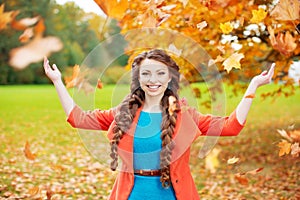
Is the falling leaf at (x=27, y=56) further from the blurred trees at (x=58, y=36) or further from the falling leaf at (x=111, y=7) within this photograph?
the blurred trees at (x=58, y=36)

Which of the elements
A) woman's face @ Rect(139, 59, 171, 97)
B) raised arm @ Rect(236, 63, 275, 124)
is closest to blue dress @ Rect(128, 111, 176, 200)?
woman's face @ Rect(139, 59, 171, 97)

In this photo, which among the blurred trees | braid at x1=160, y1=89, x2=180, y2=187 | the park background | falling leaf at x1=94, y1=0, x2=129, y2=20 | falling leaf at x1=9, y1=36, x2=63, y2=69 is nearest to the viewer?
braid at x1=160, y1=89, x2=180, y2=187

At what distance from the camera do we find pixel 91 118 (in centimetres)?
246

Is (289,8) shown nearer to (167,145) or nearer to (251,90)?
(251,90)

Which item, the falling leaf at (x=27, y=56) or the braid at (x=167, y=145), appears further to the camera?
the falling leaf at (x=27, y=56)

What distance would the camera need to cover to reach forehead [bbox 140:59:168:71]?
2404 millimetres

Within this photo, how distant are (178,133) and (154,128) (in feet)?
0.40

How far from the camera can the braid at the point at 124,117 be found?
2.39 metres

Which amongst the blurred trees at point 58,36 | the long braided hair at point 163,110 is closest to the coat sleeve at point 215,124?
the long braided hair at point 163,110

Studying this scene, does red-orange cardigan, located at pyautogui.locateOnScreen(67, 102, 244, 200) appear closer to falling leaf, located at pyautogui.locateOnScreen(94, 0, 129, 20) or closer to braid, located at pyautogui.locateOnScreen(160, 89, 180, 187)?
braid, located at pyautogui.locateOnScreen(160, 89, 180, 187)

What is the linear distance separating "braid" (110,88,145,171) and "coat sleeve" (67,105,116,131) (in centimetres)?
9

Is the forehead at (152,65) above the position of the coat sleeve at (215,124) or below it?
above

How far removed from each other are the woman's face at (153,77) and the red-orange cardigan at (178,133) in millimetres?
139

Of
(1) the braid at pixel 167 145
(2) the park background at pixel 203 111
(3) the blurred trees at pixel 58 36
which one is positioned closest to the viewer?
(1) the braid at pixel 167 145
